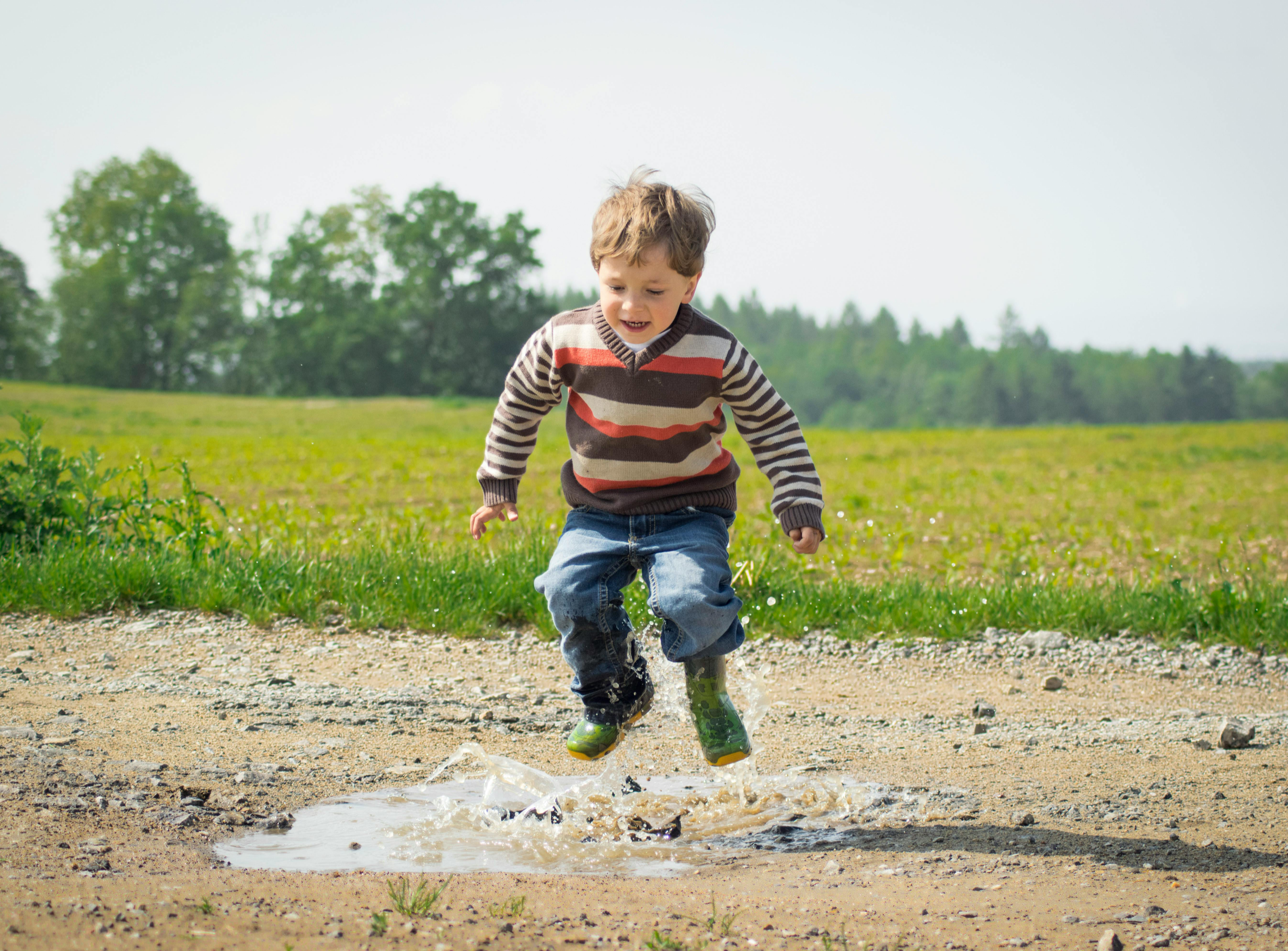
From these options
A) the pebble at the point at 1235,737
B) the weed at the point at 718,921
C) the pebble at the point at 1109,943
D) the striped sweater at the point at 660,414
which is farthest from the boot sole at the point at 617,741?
the pebble at the point at 1235,737

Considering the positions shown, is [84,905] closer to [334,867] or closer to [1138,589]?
[334,867]

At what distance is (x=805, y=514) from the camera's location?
3146 mm

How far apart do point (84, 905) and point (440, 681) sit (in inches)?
95.3

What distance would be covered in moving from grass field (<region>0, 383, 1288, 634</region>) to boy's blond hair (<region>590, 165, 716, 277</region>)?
259 centimetres

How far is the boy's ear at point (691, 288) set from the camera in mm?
3059

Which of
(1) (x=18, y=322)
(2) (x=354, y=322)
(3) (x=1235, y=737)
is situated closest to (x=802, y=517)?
(3) (x=1235, y=737)

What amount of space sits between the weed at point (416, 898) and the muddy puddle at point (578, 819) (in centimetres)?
32

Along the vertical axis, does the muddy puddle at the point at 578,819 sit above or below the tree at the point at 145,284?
below

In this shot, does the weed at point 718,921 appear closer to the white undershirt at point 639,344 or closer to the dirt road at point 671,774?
the dirt road at point 671,774

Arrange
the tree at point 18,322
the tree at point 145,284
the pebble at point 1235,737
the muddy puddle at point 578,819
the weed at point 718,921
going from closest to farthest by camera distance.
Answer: the weed at point 718,921 → the muddy puddle at point 578,819 → the pebble at point 1235,737 → the tree at point 18,322 → the tree at point 145,284

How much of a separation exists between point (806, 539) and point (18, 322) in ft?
117

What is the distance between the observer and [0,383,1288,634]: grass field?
5820mm

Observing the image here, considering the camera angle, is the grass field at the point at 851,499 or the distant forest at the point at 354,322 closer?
the grass field at the point at 851,499

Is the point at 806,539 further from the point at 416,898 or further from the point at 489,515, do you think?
the point at 416,898
